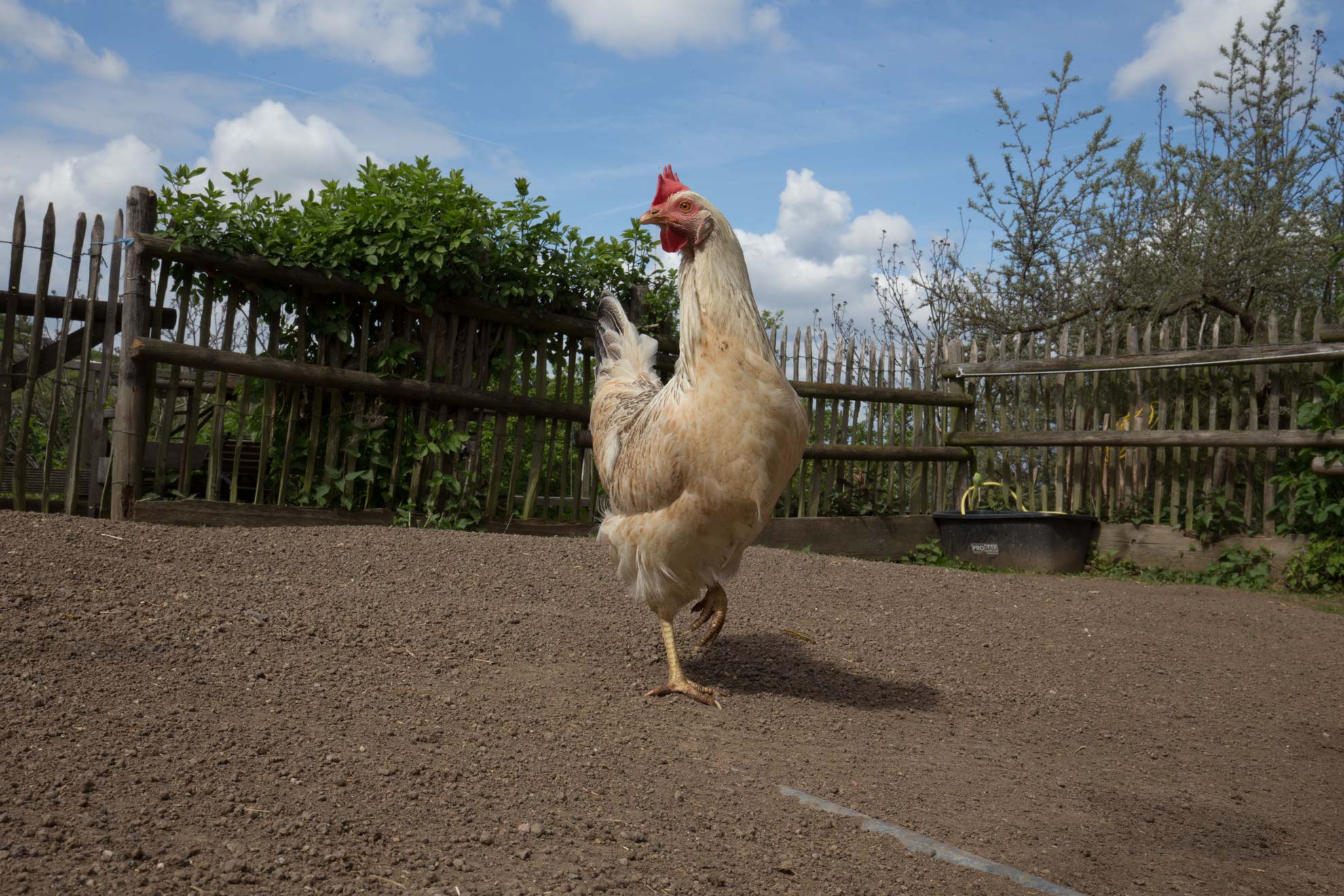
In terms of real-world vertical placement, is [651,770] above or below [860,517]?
below

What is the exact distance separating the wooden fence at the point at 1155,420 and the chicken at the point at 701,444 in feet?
20.2

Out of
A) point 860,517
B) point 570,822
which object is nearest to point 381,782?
point 570,822

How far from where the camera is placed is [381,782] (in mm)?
2605

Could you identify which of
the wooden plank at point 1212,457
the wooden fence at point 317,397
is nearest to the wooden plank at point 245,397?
the wooden fence at point 317,397

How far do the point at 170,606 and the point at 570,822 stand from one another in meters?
2.32

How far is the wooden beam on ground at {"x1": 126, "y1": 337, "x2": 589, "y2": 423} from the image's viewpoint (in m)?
6.12

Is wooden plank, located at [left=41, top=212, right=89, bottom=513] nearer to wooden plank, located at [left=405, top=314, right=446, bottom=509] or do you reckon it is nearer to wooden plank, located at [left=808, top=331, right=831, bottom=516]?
wooden plank, located at [left=405, top=314, right=446, bottom=509]

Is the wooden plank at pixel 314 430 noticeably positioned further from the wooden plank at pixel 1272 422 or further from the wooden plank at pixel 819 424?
the wooden plank at pixel 1272 422

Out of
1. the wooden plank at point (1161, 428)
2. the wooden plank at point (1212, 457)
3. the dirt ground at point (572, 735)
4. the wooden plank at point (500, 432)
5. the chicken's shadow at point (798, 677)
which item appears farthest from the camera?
the wooden plank at point (1161, 428)

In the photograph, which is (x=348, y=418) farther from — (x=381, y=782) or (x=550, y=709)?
(x=381, y=782)

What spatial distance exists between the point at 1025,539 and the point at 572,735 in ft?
21.8

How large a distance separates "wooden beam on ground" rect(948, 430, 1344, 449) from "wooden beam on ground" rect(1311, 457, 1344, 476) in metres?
0.12

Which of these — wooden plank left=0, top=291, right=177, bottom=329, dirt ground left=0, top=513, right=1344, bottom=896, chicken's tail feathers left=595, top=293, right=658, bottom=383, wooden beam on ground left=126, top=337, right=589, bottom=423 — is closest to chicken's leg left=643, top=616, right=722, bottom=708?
dirt ground left=0, top=513, right=1344, bottom=896

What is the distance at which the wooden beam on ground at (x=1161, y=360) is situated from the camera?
7.85 meters
